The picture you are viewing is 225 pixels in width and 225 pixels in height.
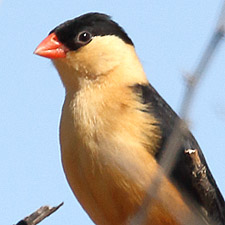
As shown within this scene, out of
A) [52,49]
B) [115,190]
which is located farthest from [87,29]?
[115,190]

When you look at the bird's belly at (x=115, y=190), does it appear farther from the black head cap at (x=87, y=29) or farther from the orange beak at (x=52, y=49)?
the black head cap at (x=87, y=29)

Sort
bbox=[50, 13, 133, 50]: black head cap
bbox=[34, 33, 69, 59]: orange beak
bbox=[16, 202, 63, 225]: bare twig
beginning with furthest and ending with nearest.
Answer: bbox=[50, 13, 133, 50]: black head cap < bbox=[34, 33, 69, 59]: orange beak < bbox=[16, 202, 63, 225]: bare twig

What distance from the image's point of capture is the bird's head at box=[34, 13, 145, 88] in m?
5.04

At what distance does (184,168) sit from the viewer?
4.45 meters

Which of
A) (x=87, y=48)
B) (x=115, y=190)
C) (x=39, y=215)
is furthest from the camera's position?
(x=87, y=48)

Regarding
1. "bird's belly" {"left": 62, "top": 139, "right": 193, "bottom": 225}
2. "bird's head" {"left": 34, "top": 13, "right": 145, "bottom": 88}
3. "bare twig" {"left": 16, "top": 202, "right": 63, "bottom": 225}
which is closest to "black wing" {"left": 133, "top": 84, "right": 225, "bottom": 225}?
"bird's belly" {"left": 62, "top": 139, "right": 193, "bottom": 225}

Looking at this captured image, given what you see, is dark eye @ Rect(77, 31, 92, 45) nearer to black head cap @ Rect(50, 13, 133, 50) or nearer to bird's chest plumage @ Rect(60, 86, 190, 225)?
black head cap @ Rect(50, 13, 133, 50)

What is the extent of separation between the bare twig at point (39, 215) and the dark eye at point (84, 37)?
165cm

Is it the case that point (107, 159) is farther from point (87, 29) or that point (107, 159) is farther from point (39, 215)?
point (87, 29)

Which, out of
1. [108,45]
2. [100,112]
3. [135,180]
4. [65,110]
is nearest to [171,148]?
[135,180]

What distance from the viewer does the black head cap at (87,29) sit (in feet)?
16.9

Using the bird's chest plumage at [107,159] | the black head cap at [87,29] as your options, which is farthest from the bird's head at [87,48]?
→ the bird's chest plumage at [107,159]

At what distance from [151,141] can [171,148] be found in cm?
247

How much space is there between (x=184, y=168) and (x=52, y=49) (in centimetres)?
160
